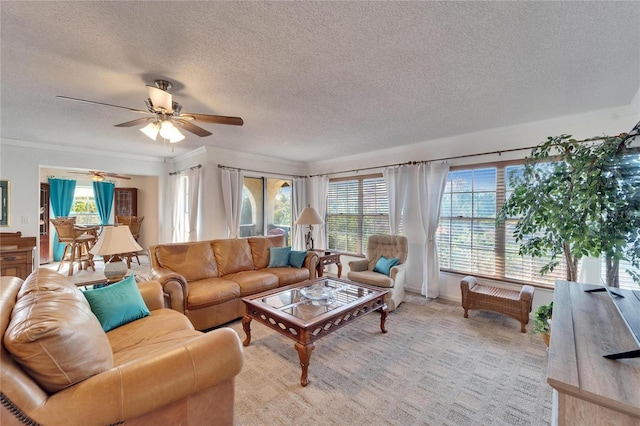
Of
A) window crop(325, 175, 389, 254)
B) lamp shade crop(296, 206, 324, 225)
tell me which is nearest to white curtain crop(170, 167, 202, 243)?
lamp shade crop(296, 206, 324, 225)

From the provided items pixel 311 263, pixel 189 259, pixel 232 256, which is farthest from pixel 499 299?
pixel 189 259

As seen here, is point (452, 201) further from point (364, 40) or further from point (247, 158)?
point (247, 158)

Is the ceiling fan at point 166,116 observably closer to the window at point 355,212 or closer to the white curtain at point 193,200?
the white curtain at point 193,200

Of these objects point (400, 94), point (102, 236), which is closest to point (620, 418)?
point (400, 94)

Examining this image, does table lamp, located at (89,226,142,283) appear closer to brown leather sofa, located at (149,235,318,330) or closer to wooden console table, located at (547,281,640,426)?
brown leather sofa, located at (149,235,318,330)

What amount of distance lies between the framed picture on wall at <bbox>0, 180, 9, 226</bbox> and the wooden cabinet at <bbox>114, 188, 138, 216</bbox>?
3137mm

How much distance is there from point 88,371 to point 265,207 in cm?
455

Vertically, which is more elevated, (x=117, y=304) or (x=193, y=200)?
(x=193, y=200)

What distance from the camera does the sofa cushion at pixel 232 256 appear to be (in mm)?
3639

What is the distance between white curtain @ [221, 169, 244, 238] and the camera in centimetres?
473

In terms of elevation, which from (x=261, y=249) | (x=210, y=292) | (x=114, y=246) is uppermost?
(x=114, y=246)

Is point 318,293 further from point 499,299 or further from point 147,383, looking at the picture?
point 499,299

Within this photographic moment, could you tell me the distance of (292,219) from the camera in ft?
19.6

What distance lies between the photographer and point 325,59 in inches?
76.5
